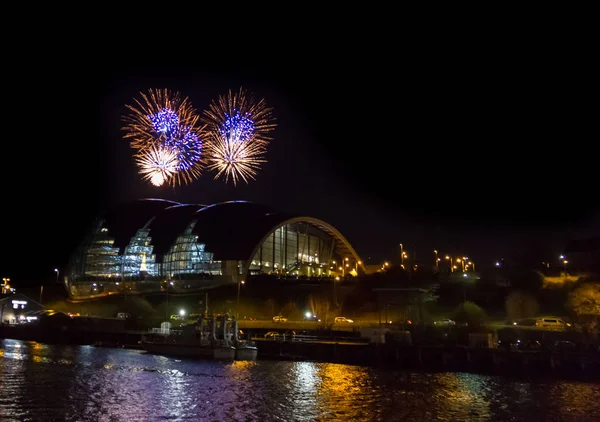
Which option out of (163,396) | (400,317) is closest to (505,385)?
(163,396)

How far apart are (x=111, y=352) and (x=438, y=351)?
31.5 m

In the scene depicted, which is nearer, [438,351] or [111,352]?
[438,351]

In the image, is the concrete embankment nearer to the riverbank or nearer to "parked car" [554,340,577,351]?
the riverbank

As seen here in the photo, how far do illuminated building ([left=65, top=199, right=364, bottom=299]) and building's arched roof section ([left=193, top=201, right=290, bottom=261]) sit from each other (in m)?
0.17

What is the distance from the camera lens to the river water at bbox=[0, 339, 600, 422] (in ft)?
79.5

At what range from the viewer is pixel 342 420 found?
2342cm

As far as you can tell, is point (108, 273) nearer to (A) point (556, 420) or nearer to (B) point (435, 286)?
(B) point (435, 286)

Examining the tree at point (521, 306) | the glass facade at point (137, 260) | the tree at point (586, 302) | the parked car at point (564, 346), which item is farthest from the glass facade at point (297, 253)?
the parked car at point (564, 346)

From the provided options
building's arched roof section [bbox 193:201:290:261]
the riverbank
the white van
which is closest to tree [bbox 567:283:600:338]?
the white van

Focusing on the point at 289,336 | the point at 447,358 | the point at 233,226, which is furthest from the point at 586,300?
the point at 233,226

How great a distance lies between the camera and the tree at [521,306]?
6184 centimetres

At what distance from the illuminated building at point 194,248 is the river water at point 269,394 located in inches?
1979

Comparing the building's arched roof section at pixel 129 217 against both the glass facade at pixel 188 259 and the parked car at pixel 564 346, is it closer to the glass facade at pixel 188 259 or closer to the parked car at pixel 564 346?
the glass facade at pixel 188 259

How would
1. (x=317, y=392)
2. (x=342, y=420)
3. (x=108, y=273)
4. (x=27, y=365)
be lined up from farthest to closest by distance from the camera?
(x=108, y=273) → (x=27, y=365) → (x=317, y=392) → (x=342, y=420)
